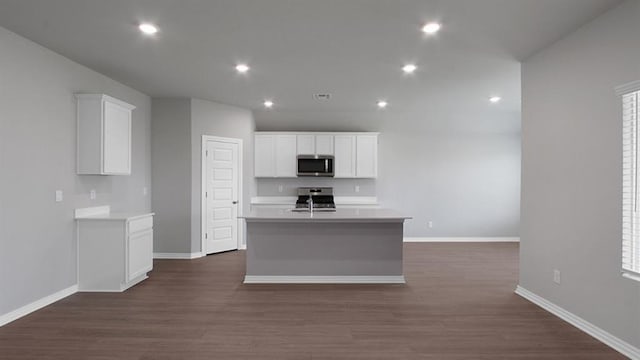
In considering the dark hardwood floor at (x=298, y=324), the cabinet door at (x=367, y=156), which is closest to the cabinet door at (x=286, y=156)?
the cabinet door at (x=367, y=156)

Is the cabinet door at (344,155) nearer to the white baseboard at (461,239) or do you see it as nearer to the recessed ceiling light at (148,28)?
the white baseboard at (461,239)

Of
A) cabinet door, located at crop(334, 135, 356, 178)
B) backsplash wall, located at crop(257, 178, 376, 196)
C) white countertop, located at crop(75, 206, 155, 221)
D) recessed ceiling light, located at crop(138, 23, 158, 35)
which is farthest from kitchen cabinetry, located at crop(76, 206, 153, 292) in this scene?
cabinet door, located at crop(334, 135, 356, 178)

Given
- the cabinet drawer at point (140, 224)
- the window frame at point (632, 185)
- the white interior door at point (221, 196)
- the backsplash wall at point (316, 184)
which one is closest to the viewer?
the window frame at point (632, 185)

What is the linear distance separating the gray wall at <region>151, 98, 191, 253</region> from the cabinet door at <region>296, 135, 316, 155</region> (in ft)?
6.93

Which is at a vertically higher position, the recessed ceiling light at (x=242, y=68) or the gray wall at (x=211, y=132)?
the recessed ceiling light at (x=242, y=68)

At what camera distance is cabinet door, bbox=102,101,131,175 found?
13.5ft

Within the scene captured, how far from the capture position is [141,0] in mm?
2609

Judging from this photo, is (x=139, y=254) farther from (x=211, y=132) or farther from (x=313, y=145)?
(x=313, y=145)

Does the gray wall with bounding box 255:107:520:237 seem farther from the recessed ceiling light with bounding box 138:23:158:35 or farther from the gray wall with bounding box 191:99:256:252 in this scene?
the recessed ceiling light with bounding box 138:23:158:35

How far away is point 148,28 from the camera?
121 inches

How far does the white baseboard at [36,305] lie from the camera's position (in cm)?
315

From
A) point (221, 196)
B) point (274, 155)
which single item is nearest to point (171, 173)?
point (221, 196)

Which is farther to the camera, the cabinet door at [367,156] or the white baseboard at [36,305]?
the cabinet door at [367,156]

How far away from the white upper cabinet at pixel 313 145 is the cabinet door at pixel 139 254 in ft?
10.7
